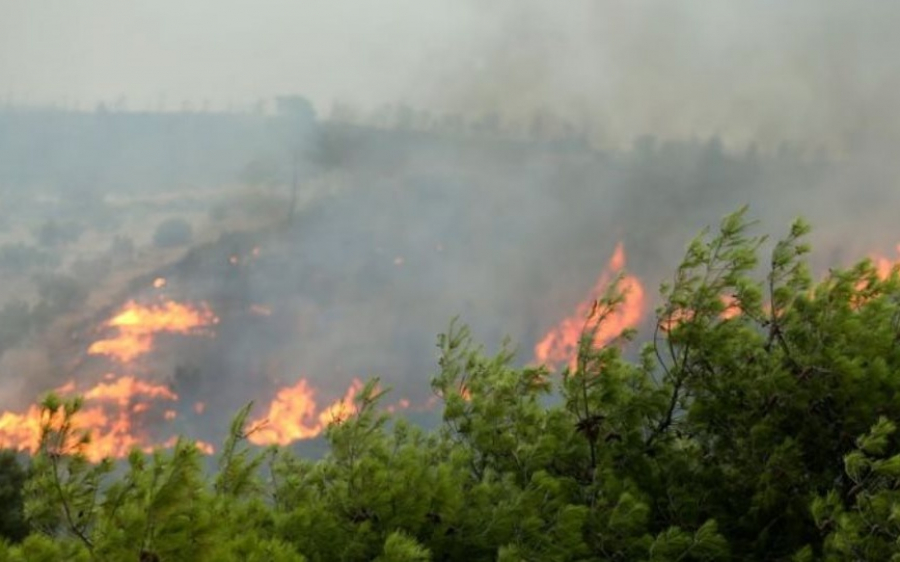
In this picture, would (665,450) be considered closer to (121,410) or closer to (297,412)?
(121,410)

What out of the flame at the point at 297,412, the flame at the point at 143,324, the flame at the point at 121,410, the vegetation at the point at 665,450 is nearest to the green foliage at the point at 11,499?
the vegetation at the point at 665,450

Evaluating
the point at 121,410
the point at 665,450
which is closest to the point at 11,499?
the point at 665,450

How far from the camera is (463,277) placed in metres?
199

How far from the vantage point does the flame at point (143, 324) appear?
143625 mm

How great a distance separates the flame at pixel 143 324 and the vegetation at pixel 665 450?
144425 mm

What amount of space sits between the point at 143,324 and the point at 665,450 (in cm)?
15616

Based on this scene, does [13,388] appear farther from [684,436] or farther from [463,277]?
[684,436]

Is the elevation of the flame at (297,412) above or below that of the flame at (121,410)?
above

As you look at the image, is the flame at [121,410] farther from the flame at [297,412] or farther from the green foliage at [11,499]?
the green foliage at [11,499]

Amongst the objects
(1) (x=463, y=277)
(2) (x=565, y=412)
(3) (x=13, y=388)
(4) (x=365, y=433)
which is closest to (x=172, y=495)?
(4) (x=365, y=433)

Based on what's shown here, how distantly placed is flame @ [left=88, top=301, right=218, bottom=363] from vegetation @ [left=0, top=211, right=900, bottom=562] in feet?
474

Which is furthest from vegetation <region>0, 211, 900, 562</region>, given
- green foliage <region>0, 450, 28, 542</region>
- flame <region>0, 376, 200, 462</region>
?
flame <region>0, 376, 200, 462</region>

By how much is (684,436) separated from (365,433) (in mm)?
4483

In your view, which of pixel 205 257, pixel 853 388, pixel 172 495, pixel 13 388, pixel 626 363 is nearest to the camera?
pixel 172 495
